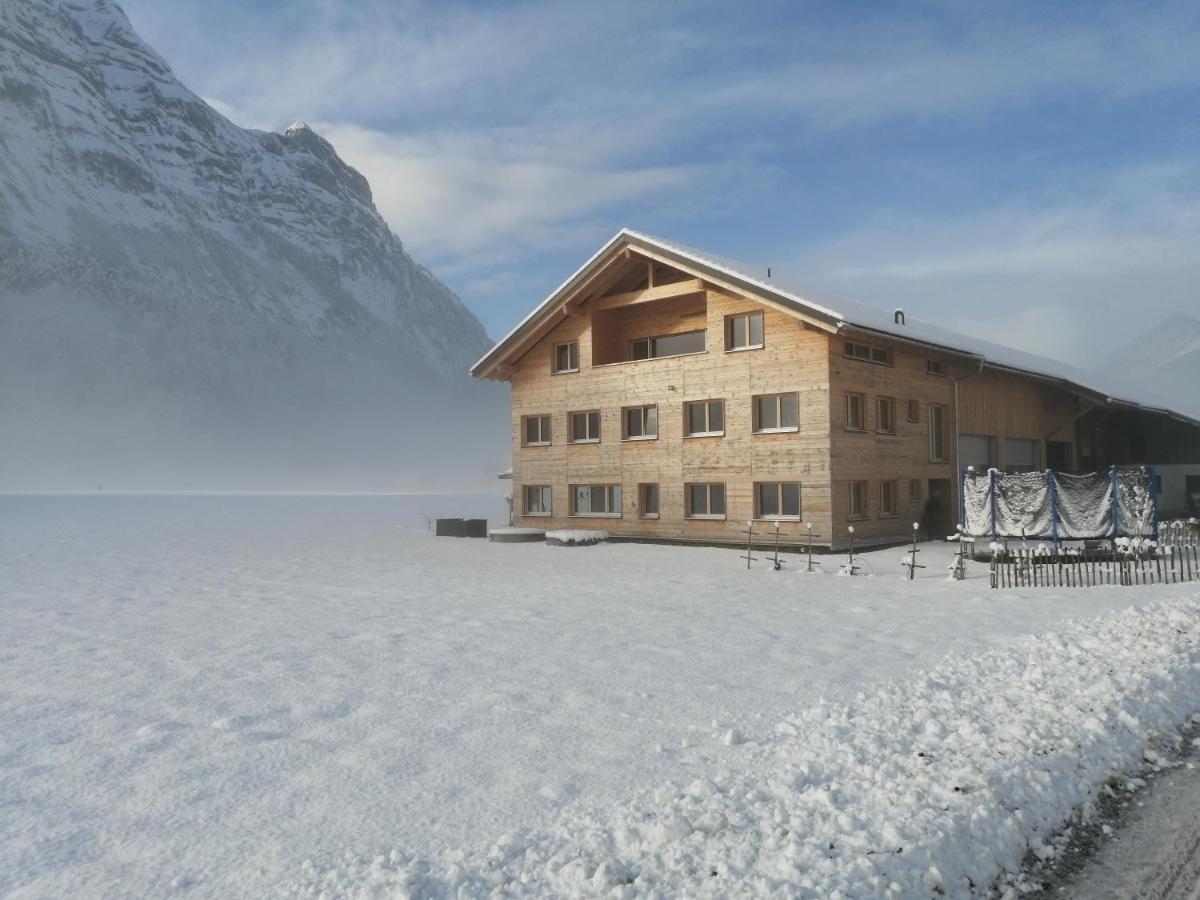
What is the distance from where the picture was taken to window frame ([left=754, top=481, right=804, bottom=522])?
27.2m

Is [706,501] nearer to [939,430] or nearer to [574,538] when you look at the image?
[574,538]

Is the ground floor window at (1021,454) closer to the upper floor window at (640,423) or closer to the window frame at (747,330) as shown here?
the window frame at (747,330)

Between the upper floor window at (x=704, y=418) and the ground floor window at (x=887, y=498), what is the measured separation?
19.1 ft

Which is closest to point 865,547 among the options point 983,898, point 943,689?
point 943,689

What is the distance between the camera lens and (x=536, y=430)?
3569 cm

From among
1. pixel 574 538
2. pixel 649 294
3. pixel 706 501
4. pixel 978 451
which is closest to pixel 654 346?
pixel 649 294

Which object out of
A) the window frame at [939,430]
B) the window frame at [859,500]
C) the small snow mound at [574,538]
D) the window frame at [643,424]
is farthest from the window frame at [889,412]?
the small snow mound at [574,538]

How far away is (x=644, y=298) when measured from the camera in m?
31.0

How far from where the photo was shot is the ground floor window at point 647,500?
3133cm

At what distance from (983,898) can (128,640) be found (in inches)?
497

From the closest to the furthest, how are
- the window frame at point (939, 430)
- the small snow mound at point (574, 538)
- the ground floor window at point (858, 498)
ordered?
1. the ground floor window at point (858, 498)
2. the small snow mound at point (574, 538)
3. the window frame at point (939, 430)

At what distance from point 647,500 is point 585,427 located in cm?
416

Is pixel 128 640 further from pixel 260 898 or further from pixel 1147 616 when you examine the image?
pixel 1147 616

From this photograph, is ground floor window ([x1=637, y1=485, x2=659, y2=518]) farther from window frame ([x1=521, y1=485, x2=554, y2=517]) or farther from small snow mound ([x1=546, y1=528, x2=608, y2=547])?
window frame ([x1=521, y1=485, x2=554, y2=517])
